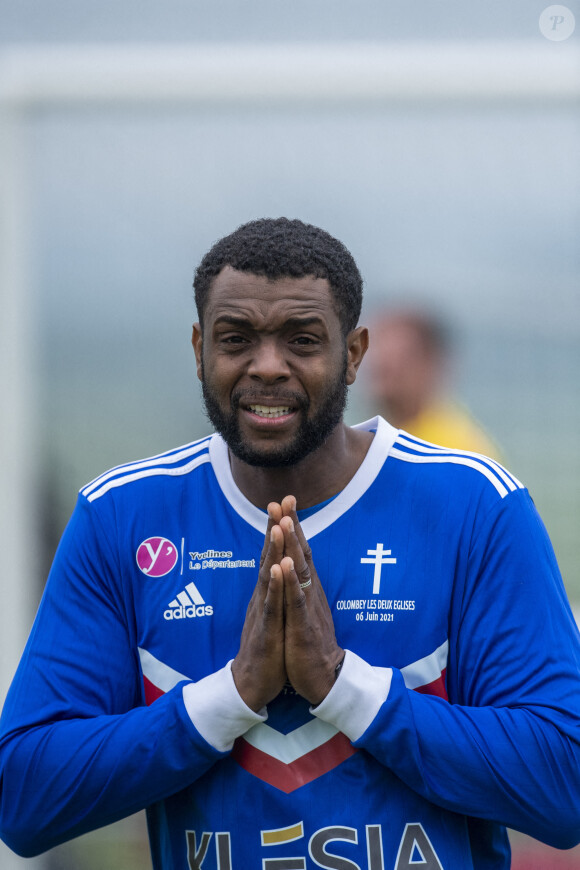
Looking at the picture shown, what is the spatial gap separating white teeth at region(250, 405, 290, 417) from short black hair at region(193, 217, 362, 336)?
0.19m

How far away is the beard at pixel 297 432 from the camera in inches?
64.6

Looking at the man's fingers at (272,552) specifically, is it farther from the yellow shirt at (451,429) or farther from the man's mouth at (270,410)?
the yellow shirt at (451,429)

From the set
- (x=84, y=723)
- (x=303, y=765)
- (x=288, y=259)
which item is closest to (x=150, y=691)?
(x=84, y=723)

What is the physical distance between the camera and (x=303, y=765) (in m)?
1.57

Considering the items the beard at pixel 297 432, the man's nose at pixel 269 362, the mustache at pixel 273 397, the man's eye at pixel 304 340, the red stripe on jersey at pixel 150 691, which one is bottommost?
the red stripe on jersey at pixel 150 691

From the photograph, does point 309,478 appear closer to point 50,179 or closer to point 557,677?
point 557,677

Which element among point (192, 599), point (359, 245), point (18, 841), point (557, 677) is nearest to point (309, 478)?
point (192, 599)

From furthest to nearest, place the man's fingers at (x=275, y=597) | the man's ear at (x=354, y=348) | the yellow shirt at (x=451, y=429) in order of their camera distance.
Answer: the yellow shirt at (x=451, y=429) < the man's ear at (x=354, y=348) < the man's fingers at (x=275, y=597)

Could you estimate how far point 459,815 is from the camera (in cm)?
161

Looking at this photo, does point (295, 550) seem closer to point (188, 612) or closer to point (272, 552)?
point (272, 552)

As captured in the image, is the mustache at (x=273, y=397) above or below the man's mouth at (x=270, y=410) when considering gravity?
above

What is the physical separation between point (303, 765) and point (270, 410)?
0.57m

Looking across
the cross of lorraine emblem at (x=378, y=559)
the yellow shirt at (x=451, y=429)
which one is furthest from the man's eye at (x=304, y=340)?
the yellow shirt at (x=451, y=429)

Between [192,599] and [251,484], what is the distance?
9.0 inches
